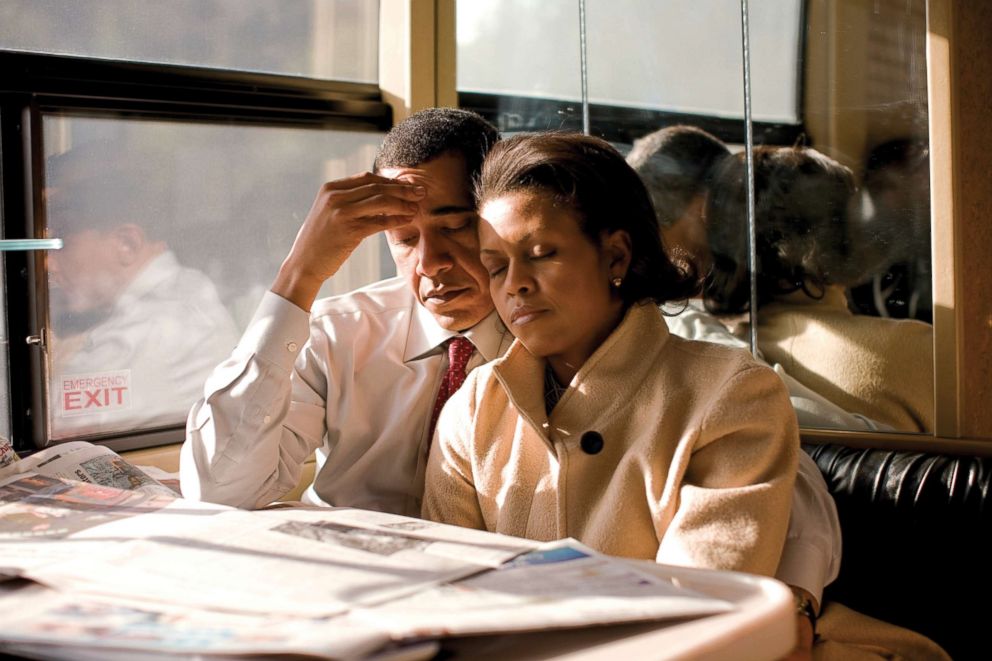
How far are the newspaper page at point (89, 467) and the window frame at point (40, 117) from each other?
2.08 feet

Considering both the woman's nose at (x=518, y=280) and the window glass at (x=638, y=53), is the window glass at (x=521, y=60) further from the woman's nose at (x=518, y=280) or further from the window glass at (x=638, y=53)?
the woman's nose at (x=518, y=280)

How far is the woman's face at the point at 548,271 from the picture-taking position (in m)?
1.51

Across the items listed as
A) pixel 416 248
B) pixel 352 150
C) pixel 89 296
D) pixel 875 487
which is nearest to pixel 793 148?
pixel 875 487

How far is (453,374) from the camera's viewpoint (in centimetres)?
193

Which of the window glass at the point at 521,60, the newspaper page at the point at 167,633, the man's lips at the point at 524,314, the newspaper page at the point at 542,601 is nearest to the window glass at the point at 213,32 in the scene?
the window glass at the point at 521,60

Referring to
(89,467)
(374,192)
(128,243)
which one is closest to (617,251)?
(374,192)

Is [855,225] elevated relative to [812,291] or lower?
elevated

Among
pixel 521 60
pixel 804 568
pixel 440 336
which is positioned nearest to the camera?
pixel 804 568

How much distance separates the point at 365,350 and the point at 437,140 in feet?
1.46

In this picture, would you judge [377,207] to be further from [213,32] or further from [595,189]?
[213,32]

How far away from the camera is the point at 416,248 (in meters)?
1.88

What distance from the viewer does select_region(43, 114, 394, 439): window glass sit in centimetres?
240

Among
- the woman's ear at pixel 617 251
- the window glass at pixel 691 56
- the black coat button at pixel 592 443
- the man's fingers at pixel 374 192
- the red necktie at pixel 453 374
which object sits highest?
the window glass at pixel 691 56

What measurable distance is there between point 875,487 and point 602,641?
4.56ft
